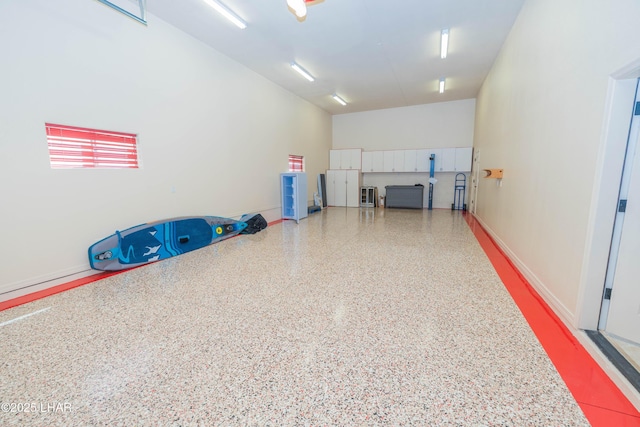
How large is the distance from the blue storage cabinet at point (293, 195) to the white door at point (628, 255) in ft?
18.5

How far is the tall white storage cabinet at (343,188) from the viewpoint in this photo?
946cm

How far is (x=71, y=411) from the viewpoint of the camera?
135cm

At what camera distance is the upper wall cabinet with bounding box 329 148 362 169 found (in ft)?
31.3

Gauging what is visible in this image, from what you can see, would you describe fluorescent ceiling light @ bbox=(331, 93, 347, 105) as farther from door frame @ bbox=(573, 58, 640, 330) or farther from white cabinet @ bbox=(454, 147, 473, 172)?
door frame @ bbox=(573, 58, 640, 330)

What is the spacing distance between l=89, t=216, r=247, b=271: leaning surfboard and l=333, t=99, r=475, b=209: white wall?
674cm

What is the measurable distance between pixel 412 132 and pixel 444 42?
468 centimetres

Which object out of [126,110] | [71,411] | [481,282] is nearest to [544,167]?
[481,282]

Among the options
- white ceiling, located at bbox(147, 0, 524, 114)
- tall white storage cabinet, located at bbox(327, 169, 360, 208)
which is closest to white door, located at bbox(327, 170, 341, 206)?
tall white storage cabinet, located at bbox(327, 169, 360, 208)

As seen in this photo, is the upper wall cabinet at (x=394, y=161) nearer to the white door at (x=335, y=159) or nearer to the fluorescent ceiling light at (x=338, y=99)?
the white door at (x=335, y=159)

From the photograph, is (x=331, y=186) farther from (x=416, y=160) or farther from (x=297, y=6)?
(x=297, y=6)

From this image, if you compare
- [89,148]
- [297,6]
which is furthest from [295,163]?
[297,6]

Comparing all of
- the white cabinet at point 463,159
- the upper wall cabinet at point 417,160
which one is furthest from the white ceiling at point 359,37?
the upper wall cabinet at point 417,160

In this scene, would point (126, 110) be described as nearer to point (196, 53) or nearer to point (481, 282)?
point (196, 53)

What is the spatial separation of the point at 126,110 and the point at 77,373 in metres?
3.27
